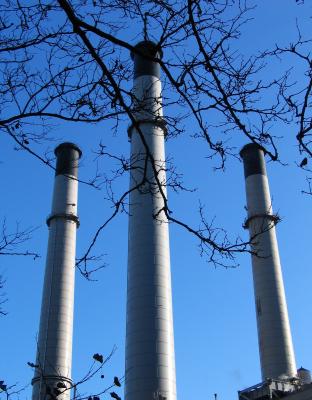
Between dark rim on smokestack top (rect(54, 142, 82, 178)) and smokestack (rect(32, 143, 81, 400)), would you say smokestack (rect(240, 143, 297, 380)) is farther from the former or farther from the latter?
dark rim on smokestack top (rect(54, 142, 82, 178))

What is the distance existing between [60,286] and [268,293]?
44.6ft

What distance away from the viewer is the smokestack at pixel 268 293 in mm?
39594

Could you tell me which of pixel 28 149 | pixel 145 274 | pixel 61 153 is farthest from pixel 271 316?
pixel 28 149

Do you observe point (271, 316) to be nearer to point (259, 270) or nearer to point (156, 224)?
point (259, 270)

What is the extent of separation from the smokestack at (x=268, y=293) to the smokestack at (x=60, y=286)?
12.3 m

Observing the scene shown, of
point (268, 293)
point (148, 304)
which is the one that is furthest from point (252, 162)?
point (148, 304)

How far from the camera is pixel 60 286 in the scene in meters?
40.7

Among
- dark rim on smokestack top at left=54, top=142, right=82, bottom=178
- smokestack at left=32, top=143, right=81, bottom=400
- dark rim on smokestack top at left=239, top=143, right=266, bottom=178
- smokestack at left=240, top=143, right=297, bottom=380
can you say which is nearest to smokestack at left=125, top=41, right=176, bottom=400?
smokestack at left=32, top=143, right=81, bottom=400

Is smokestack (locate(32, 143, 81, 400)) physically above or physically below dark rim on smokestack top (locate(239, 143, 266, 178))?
below

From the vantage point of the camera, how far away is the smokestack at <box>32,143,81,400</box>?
124 feet

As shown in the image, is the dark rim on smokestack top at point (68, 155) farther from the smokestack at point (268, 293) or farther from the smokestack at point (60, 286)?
the smokestack at point (268, 293)

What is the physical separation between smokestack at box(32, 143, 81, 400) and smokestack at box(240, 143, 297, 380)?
1235 cm

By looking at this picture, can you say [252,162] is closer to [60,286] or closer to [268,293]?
[268,293]

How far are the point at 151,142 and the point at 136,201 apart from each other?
12.3 feet
